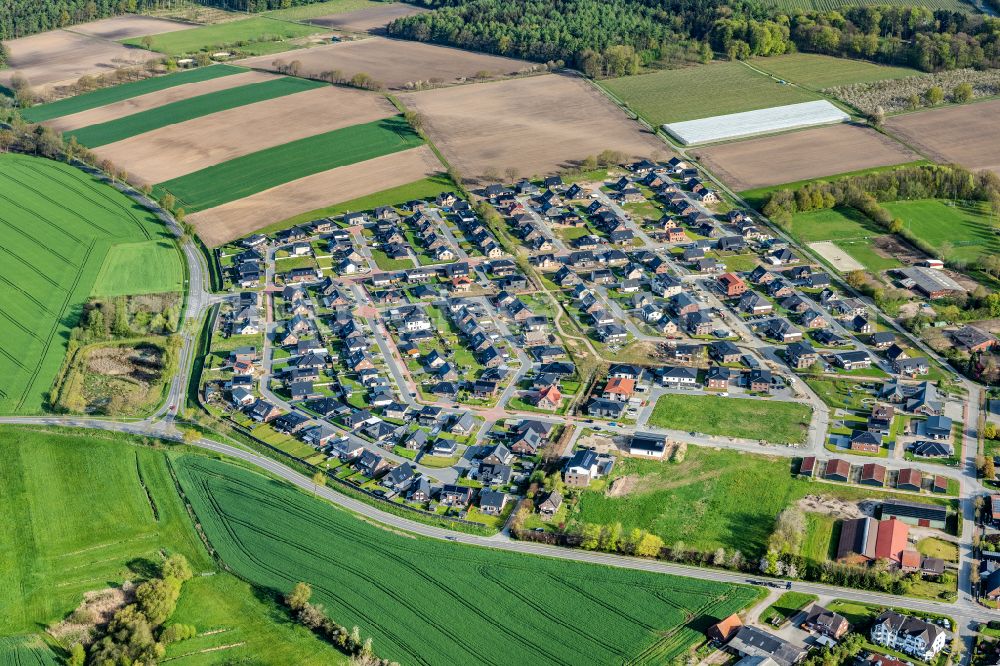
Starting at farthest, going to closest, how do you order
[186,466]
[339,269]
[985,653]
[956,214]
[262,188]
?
[262,188]
[956,214]
[339,269]
[186,466]
[985,653]

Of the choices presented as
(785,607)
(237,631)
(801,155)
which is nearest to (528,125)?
(801,155)

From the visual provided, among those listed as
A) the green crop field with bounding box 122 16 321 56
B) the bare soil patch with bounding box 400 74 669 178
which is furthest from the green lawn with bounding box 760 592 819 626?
the green crop field with bounding box 122 16 321 56

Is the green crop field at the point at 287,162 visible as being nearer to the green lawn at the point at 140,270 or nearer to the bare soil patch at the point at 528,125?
the bare soil patch at the point at 528,125

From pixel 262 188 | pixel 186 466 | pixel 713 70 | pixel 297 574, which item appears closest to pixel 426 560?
pixel 297 574

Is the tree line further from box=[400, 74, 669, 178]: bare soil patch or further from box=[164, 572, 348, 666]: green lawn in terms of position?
box=[164, 572, 348, 666]: green lawn

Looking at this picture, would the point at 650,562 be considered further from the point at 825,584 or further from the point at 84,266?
the point at 84,266

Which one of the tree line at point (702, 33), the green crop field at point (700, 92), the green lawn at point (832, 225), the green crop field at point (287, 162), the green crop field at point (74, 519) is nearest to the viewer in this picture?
the green crop field at point (74, 519)

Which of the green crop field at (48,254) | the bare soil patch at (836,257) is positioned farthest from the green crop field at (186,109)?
the bare soil patch at (836,257)
